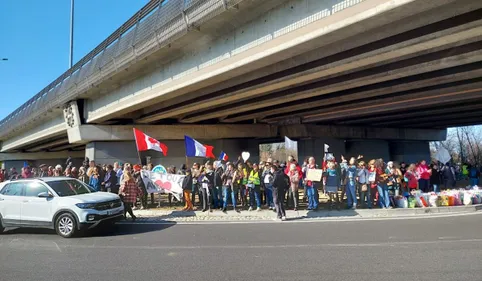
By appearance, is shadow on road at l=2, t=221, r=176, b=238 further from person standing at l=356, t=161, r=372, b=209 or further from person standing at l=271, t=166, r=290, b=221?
person standing at l=356, t=161, r=372, b=209

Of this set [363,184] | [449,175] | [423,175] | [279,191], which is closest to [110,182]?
[279,191]

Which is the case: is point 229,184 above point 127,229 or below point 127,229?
above

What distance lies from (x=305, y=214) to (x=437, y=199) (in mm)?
4874

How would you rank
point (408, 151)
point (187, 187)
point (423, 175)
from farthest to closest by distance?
point (408, 151) → point (423, 175) → point (187, 187)

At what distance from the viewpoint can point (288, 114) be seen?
72.9 feet

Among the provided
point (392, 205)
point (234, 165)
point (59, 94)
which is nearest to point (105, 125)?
point (59, 94)

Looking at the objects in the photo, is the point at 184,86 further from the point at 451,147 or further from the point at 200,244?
the point at 451,147

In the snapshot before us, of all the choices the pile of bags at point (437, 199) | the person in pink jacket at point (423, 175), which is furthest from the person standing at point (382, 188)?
the person in pink jacket at point (423, 175)

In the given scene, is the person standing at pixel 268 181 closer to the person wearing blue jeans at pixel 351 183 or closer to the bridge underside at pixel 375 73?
the person wearing blue jeans at pixel 351 183

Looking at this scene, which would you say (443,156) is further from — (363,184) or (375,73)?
(375,73)

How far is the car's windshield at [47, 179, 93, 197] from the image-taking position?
8.73 m

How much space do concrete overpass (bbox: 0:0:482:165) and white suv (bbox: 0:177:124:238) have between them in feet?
18.5

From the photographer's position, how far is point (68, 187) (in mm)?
9055

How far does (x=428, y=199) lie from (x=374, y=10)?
24.9 ft
